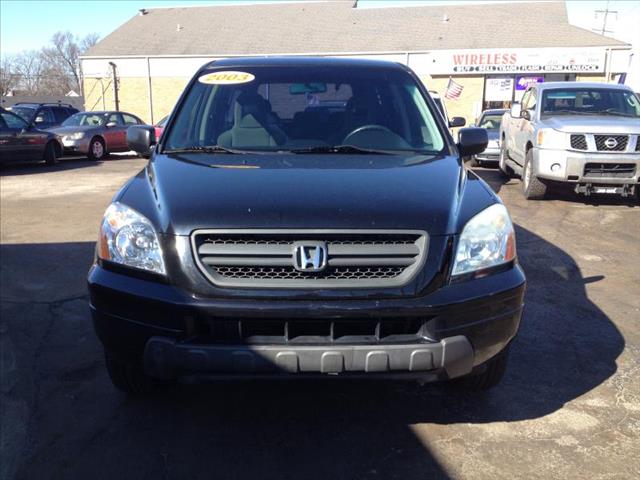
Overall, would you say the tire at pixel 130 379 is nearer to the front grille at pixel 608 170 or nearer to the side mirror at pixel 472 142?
the side mirror at pixel 472 142

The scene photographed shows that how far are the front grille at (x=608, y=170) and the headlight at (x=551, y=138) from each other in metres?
0.49

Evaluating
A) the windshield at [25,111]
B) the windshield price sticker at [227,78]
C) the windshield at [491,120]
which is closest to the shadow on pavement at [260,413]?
the windshield price sticker at [227,78]

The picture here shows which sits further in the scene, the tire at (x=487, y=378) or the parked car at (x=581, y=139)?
the parked car at (x=581, y=139)

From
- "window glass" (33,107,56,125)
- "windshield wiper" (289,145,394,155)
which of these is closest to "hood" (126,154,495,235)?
"windshield wiper" (289,145,394,155)

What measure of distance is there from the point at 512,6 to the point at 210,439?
121 feet

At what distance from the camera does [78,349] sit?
416 cm

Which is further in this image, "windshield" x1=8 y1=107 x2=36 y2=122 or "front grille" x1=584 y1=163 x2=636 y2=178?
"windshield" x1=8 y1=107 x2=36 y2=122

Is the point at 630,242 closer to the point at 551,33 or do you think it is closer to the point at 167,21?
the point at 551,33

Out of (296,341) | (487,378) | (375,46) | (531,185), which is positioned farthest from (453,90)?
(296,341)

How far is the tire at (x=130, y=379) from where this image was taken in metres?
3.24

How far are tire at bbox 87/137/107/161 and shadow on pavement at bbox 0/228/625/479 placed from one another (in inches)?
571

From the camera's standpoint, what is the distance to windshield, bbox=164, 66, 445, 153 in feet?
12.9

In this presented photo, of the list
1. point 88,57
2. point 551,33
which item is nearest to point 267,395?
point 551,33

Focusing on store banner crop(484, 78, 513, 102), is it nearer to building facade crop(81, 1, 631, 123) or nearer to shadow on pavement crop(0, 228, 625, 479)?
building facade crop(81, 1, 631, 123)
